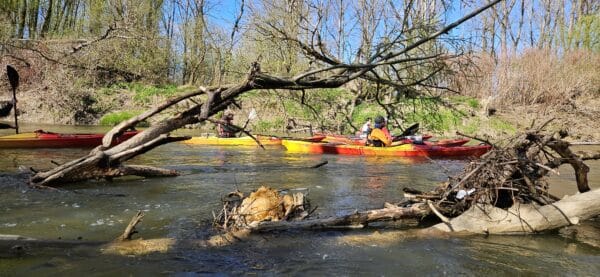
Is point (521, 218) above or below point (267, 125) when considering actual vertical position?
below

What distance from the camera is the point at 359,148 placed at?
14.2 metres

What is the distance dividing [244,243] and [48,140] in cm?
1037

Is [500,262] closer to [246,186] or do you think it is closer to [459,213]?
[459,213]

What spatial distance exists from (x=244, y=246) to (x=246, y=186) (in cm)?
393

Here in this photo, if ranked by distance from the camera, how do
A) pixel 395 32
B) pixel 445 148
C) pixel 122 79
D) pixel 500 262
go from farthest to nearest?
pixel 122 79, pixel 445 148, pixel 395 32, pixel 500 262

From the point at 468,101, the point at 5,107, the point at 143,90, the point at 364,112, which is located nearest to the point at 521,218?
the point at 468,101

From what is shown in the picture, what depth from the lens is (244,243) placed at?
5.16 meters

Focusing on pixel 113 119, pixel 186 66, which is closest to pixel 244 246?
pixel 113 119

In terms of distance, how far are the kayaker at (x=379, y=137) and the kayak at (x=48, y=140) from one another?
6.36m

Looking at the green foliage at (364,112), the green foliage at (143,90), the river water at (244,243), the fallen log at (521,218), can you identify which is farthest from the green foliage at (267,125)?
the fallen log at (521,218)

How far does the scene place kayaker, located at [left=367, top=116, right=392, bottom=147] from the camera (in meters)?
14.2

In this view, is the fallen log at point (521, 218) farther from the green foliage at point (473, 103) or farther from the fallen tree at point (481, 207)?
the green foliage at point (473, 103)

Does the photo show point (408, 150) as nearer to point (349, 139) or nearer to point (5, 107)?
point (349, 139)

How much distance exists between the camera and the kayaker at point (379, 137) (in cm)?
1422
